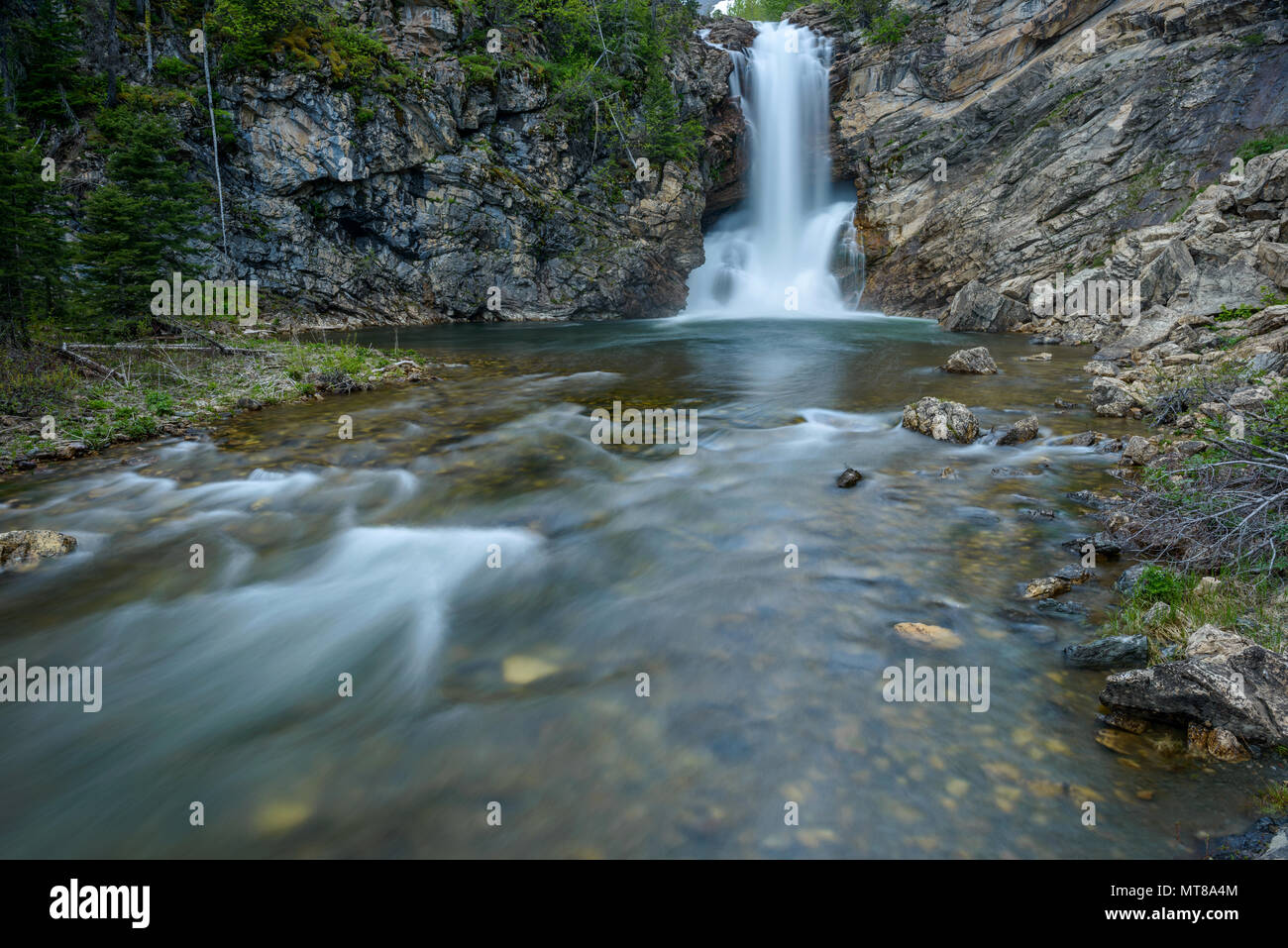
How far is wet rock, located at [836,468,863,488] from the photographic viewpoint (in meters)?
6.47

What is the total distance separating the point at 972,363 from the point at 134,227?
16738 mm

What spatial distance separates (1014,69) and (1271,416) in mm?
30605

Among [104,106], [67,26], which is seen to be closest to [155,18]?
[67,26]

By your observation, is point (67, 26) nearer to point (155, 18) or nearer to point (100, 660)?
point (155, 18)

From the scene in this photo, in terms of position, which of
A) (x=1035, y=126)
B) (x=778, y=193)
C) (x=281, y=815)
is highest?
(x=778, y=193)

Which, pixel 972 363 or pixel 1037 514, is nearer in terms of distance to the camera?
pixel 1037 514

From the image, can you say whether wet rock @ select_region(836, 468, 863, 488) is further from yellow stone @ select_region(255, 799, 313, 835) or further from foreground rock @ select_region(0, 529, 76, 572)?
foreground rock @ select_region(0, 529, 76, 572)

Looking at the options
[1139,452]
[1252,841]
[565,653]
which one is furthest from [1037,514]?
[565,653]

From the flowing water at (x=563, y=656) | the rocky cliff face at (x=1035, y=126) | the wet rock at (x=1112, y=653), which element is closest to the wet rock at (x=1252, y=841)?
the flowing water at (x=563, y=656)

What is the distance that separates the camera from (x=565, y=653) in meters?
3.91

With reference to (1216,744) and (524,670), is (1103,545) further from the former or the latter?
(524,670)

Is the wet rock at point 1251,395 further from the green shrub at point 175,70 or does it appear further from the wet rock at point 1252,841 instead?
the green shrub at point 175,70

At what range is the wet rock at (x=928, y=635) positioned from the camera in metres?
3.63

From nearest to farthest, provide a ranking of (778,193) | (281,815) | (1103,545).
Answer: (281,815), (1103,545), (778,193)
